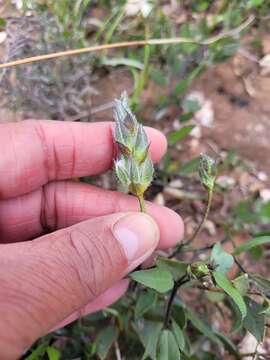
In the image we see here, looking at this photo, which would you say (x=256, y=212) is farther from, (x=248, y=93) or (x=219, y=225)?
(x=248, y=93)

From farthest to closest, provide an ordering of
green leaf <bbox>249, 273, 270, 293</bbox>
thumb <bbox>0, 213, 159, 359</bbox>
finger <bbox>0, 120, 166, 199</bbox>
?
1. finger <bbox>0, 120, 166, 199</bbox>
2. green leaf <bbox>249, 273, 270, 293</bbox>
3. thumb <bbox>0, 213, 159, 359</bbox>

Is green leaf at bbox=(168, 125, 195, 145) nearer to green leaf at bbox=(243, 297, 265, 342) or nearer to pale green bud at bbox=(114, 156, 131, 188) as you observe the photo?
pale green bud at bbox=(114, 156, 131, 188)

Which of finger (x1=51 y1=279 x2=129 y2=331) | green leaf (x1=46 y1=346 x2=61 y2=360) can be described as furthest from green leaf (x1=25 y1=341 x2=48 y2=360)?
finger (x1=51 y1=279 x2=129 y2=331)

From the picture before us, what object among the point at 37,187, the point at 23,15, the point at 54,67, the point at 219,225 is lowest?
the point at 219,225

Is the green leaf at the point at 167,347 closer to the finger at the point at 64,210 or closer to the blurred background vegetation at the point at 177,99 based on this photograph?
the blurred background vegetation at the point at 177,99

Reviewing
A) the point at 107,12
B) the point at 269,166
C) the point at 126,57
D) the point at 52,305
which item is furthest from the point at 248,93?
the point at 52,305

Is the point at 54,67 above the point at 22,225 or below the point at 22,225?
above

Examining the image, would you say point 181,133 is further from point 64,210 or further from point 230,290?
point 230,290

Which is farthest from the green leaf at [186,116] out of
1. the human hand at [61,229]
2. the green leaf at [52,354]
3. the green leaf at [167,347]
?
the green leaf at [52,354]
